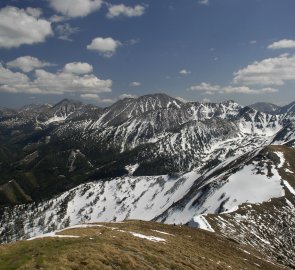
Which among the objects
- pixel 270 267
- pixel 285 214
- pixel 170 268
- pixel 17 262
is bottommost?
pixel 285 214

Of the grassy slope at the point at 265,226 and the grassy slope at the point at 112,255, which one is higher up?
the grassy slope at the point at 112,255

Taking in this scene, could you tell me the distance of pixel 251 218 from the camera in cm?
12225

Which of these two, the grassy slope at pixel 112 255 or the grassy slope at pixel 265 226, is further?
the grassy slope at pixel 265 226

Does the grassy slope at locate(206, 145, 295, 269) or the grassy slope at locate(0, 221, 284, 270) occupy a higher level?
the grassy slope at locate(0, 221, 284, 270)

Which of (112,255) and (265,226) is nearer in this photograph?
(112,255)

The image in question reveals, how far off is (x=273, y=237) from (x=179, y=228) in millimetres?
47300

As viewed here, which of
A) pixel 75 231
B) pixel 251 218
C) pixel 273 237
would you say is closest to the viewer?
pixel 75 231

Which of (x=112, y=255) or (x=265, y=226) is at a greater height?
(x=112, y=255)

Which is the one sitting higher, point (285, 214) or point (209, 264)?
point (209, 264)

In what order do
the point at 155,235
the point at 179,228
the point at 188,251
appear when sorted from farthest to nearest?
the point at 179,228 < the point at 155,235 < the point at 188,251

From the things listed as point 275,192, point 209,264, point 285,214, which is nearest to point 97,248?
point 209,264

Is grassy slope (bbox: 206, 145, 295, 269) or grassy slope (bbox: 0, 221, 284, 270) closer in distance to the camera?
grassy slope (bbox: 0, 221, 284, 270)

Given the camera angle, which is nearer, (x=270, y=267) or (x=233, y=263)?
(x=233, y=263)

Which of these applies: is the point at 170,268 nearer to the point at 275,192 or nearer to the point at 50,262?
the point at 50,262
